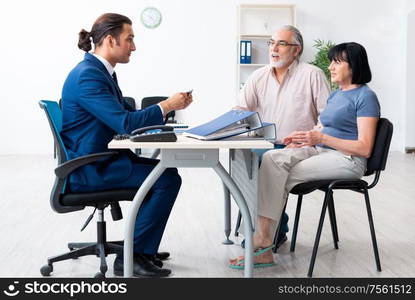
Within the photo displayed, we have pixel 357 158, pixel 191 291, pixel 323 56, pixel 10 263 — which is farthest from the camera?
pixel 323 56

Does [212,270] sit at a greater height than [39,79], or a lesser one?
lesser

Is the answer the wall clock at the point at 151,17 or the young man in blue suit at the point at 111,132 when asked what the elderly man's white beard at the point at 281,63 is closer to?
the young man in blue suit at the point at 111,132

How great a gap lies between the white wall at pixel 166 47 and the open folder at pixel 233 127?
5.71m

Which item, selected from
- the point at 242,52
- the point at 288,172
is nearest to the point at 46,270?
the point at 288,172

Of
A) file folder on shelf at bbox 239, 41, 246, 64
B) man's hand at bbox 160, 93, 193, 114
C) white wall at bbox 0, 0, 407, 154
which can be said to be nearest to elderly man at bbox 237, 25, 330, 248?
man's hand at bbox 160, 93, 193, 114

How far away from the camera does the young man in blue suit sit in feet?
9.34

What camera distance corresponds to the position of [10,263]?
321 cm

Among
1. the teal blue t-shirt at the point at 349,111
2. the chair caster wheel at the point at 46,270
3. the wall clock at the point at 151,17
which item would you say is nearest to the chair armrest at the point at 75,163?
the chair caster wheel at the point at 46,270

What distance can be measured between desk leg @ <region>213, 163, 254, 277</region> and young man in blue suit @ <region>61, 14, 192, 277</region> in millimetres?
328

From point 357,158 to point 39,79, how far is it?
617 centimetres

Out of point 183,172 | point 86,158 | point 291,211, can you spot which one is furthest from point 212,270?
point 183,172

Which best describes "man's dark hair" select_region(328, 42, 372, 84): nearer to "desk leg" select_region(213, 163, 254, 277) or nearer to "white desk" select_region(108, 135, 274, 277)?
"white desk" select_region(108, 135, 274, 277)

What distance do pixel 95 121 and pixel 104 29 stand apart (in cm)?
45

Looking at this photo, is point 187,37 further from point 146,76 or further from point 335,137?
point 335,137
